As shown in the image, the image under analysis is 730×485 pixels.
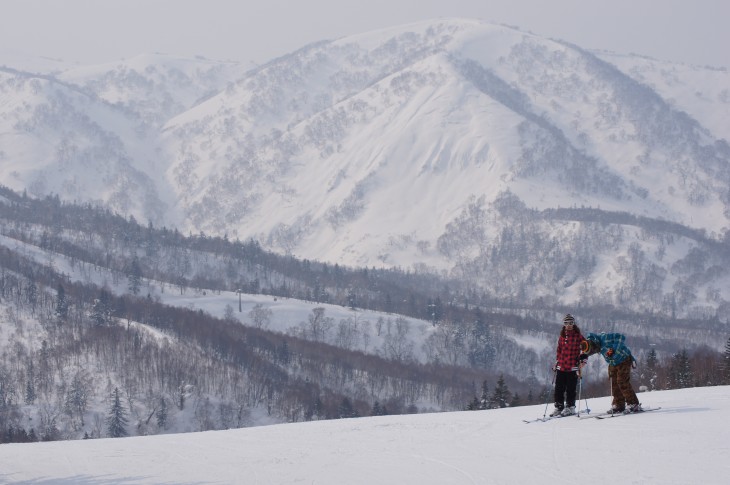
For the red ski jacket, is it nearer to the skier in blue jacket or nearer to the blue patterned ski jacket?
the skier in blue jacket

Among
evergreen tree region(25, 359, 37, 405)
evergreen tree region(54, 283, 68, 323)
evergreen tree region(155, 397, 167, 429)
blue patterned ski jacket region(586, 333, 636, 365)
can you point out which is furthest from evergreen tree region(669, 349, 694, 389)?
evergreen tree region(54, 283, 68, 323)

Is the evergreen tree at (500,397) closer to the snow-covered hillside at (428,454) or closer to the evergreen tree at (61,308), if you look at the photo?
the snow-covered hillside at (428,454)

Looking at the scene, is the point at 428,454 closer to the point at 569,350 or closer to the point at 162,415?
the point at 569,350

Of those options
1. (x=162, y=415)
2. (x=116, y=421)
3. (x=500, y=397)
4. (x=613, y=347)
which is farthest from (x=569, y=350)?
(x=162, y=415)

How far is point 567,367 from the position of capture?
84.5 ft

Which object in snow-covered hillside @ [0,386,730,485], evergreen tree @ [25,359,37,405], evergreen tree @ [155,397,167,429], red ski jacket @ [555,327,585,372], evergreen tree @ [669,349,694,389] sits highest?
red ski jacket @ [555,327,585,372]

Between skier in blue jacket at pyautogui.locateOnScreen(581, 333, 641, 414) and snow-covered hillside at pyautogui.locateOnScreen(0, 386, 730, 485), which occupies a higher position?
skier in blue jacket at pyautogui.locateOnScreen(581, 333, 641, 414)

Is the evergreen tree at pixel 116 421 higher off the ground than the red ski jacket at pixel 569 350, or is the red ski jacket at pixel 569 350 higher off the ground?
the red ski jacket at pixel 569 350

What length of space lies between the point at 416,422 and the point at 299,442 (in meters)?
5.03

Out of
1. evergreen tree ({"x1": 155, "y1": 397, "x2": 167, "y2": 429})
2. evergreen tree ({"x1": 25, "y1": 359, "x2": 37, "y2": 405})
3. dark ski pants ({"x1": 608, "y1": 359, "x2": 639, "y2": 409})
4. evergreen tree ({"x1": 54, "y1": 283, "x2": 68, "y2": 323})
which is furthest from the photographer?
evergreen tree ({"x1": 54, "y1": 283, "x2": 68, "y2": 323})

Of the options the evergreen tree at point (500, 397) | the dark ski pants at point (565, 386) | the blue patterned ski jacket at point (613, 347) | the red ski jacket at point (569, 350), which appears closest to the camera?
the blue patterned ski jacket at point (613, 347)

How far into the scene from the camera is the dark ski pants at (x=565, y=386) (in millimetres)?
26078

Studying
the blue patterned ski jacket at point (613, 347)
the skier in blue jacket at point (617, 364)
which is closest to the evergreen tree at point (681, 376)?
the skier in blue jacket at point (617, 364)

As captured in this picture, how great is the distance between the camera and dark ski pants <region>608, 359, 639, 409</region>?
24.8 meters
